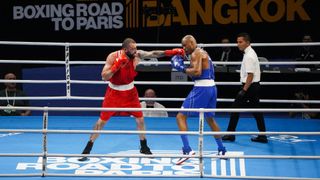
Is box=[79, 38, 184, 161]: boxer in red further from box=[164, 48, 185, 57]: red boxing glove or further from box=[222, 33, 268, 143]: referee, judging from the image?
box=[222, 33, 268, 143]: referee

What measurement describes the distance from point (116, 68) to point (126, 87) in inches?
15.6

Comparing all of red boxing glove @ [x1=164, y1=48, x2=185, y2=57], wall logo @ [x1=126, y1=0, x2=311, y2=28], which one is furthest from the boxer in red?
wall logo @ [x1=126, y1=0, x2=311, y2=28]

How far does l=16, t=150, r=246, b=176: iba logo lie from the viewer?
6.29 metres

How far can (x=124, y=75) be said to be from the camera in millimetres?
6758

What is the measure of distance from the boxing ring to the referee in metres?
0.22

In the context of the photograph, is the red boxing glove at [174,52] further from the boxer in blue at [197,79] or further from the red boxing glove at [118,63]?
the red boxing glove at [118,63]

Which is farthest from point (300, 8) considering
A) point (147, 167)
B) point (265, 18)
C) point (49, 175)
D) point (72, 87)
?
point (49, 175)

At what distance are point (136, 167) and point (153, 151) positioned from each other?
737 mm

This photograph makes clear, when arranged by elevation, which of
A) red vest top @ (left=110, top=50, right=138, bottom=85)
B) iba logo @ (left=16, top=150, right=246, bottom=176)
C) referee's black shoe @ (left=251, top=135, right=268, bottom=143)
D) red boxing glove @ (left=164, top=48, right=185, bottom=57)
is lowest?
iba logo @ (left=16, top=150, right=246, bottom=176)

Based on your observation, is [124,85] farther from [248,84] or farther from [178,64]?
[248,84]

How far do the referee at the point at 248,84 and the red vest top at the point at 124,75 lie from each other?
1.50 m

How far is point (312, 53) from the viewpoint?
10562 millimetres

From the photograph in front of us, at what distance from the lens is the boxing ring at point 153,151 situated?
5859 mm

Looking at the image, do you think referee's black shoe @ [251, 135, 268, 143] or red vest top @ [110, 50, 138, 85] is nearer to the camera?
red vest top @ [110, 50, 138, 85]
